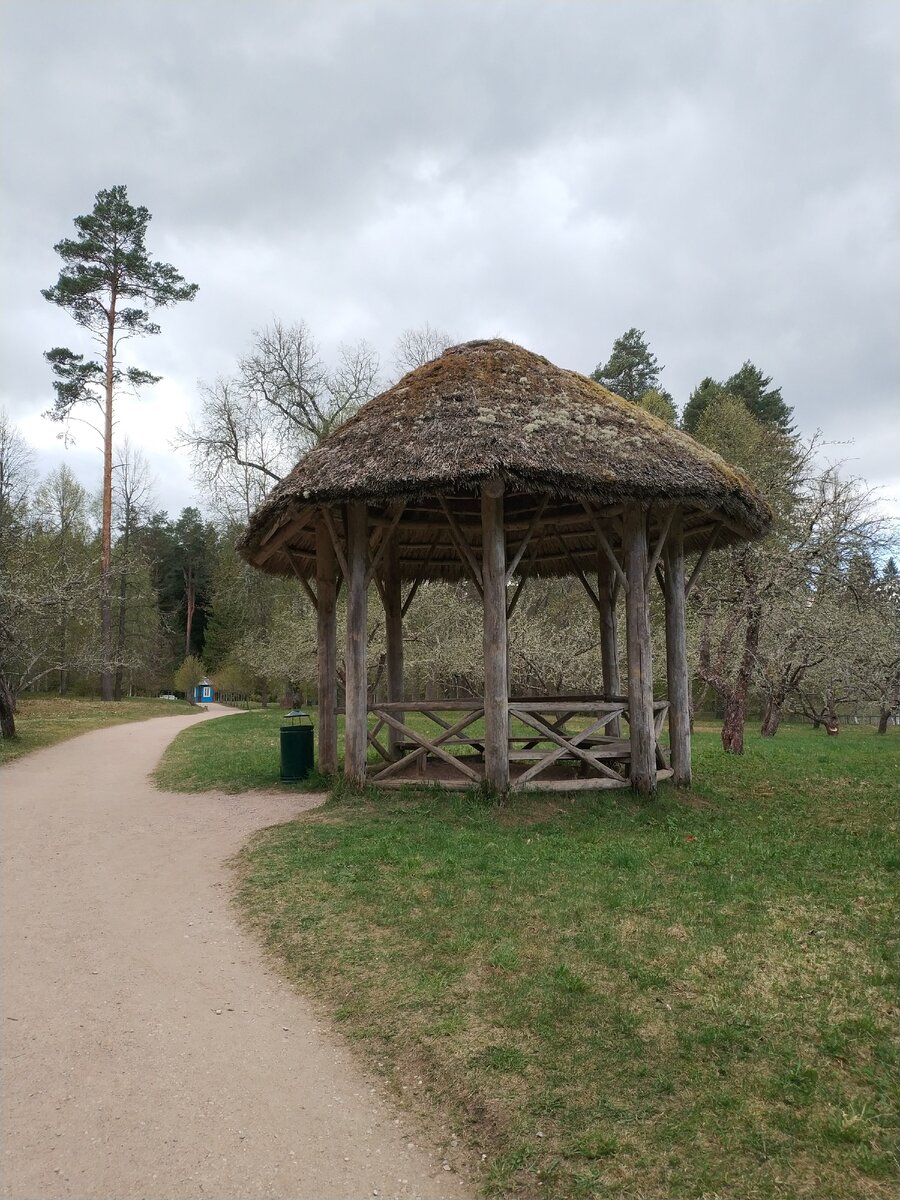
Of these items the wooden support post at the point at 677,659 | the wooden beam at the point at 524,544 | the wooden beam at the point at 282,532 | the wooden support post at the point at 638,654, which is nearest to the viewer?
the wooden beam at the point at 524,544

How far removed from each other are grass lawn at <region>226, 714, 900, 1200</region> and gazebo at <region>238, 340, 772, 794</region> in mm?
1522

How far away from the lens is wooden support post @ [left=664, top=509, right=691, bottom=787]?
1005cm

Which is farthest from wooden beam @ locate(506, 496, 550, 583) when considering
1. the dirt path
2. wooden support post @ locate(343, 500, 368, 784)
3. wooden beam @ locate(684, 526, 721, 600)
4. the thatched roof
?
the dirt path

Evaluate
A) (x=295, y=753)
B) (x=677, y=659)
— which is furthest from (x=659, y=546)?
(x=295, y=753)

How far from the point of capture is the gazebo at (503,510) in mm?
8344

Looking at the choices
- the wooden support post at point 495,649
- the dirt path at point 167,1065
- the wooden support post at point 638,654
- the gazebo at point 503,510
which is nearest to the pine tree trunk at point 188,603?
the gazebo at point 503,510

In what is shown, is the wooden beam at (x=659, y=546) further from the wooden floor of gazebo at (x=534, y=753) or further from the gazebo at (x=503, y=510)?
the wooden floor of gazebo at (x=534, y=753)

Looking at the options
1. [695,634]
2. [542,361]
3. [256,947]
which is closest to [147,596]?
[695,634]

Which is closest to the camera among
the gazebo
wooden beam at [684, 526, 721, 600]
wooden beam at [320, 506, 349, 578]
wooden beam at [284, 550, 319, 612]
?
the gazebo

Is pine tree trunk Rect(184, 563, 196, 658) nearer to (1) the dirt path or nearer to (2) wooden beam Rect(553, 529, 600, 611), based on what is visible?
(2) wooden beam Rect(553, 529, 600, 611)

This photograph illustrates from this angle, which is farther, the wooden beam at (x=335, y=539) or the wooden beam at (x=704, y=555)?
the wooden beam at (x=704, y=555)

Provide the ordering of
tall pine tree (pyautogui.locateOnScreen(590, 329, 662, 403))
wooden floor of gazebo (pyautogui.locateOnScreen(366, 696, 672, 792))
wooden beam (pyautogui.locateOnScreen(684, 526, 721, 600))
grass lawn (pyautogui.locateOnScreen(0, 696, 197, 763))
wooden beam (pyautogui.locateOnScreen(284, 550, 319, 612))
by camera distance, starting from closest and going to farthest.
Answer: wooden floor of gazebo (pyautogui.locateOnScreen(366, 696, 672, 792))
wooden beam (pyautogui.locateOnScreen(684, 526, 721, 600))
wooden beam (pyautogui.locateOnScreen(284, 550, 319, 612))
grass lawn (pyautogui.locateOnScreen(0, 696, 197, 763))
tall pine tree (pyautogui.locateOnScreen(590, 329, 662, 403))

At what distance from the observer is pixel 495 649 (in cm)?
883

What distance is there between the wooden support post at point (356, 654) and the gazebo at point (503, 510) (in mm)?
18
